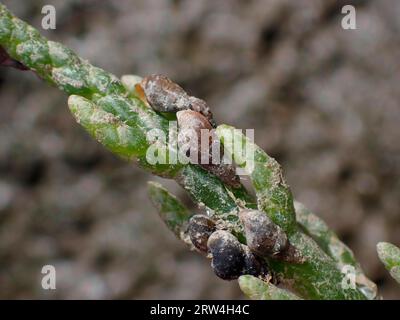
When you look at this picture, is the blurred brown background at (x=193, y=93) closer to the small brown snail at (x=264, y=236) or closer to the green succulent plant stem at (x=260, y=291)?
the small brown snail at (x=264, y=236)

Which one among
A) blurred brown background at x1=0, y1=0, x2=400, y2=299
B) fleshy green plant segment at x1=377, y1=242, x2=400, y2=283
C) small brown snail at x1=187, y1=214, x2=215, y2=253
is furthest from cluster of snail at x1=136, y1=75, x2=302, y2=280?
blurred brown background at x1=0, y1=0, x2=400, y2=299

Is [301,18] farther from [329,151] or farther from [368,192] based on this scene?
[368,192]

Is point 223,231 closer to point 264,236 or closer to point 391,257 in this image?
point 264,236

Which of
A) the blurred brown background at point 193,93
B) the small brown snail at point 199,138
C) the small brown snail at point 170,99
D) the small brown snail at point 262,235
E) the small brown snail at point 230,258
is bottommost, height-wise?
the small brown snail at point 230,258

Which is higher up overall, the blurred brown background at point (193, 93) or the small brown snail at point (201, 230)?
the blurred brown background at point (193, 93)

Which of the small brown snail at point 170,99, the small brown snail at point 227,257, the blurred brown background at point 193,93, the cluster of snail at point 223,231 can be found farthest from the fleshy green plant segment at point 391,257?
the blurred brown background at point 193,93

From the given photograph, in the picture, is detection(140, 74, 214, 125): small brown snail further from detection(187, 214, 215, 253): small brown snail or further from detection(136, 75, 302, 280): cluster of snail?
detection(187, 214, 215, 253): small brown snail
